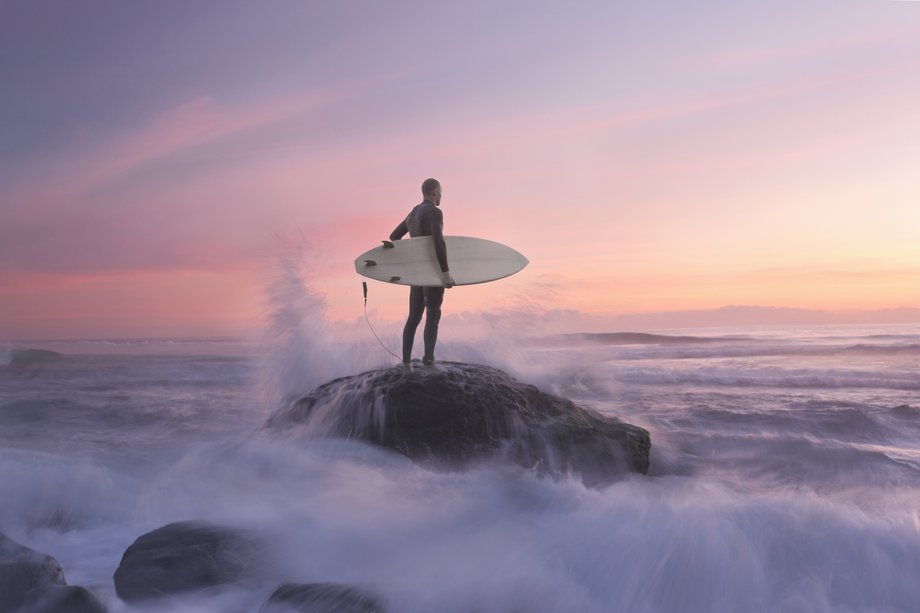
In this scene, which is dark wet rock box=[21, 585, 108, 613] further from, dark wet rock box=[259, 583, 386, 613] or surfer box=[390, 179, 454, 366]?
surfer box=[390, 179, 454, 366]

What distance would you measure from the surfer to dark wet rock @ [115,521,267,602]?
283 cm

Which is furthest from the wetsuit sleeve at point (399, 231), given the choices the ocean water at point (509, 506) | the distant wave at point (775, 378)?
the distant wave at point (775, 378)

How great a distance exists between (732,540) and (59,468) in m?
6.59

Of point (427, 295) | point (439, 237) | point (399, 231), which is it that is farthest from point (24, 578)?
A: point (399, 231)

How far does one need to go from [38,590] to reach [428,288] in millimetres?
4502

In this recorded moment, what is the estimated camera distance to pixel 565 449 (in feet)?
20.8

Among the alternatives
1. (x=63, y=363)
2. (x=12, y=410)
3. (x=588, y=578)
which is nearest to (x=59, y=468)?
(x=588, y=578)

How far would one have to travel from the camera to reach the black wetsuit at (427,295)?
6848mm

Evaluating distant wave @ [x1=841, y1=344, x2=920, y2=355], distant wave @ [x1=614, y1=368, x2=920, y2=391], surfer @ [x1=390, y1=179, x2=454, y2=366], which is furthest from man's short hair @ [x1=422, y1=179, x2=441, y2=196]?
distant wave @ [x1=841, y1=344, x2=920, y2=355]

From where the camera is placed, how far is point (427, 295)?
700 centimetres

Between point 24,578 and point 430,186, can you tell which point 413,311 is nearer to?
point 430,186

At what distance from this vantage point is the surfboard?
6934 mm

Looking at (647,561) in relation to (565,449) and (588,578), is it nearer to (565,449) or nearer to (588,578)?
(588,578)

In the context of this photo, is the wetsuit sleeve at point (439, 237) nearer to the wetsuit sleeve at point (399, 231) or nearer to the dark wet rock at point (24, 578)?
the wetsuit sleeve at point (399, 231)
